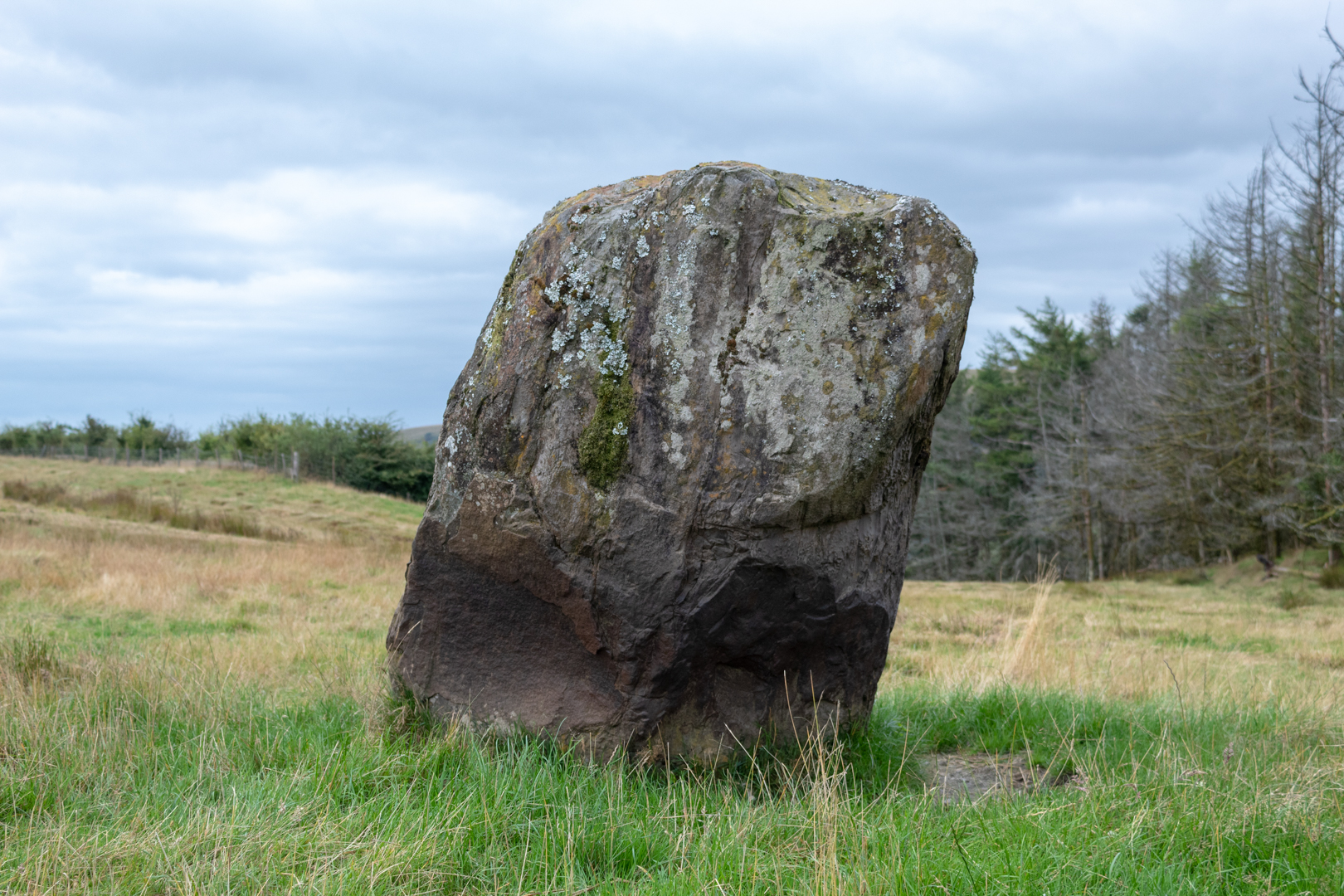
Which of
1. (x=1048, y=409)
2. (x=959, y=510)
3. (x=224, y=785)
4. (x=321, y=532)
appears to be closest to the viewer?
(x=224, y=785)

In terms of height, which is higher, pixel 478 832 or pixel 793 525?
pixel 793 525

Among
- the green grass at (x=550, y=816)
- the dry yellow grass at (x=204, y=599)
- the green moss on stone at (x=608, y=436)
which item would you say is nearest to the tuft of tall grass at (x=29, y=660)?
the dry yellow grass at (x=204, y=599)

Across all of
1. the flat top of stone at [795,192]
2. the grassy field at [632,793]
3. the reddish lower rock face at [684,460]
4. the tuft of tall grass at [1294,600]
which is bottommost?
the tuft of tall grass at [1294,600]

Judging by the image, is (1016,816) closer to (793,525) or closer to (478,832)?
(793,525)

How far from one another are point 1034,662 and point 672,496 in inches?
178

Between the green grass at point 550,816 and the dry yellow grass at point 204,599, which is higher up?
the green grass at point 550,816

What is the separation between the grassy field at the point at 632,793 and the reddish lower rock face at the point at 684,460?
347 millimetres

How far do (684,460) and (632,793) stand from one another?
1.33m

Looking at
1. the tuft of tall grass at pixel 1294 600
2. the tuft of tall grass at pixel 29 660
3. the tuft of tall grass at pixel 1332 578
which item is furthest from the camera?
the tuft of tall grass at pixel 1332 578

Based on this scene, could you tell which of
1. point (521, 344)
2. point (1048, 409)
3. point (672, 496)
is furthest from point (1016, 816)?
point (1048, 409)

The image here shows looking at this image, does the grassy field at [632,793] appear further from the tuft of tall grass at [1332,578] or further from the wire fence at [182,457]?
the wire fence at [182,457]

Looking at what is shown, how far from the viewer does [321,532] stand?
84.6 feet

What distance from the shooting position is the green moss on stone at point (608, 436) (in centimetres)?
397

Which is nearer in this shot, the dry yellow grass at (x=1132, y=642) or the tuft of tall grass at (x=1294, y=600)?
the dry yellow grass at (x=1132, y=642)
